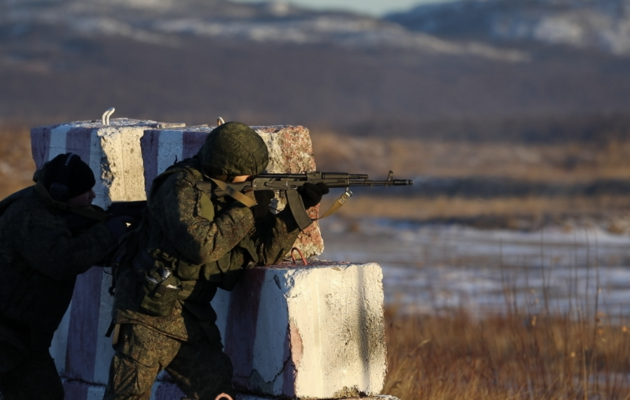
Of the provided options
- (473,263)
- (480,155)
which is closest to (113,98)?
(480,155)

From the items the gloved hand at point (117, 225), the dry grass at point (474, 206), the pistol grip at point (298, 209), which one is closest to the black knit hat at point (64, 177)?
the gloved hand at point (117, 225)

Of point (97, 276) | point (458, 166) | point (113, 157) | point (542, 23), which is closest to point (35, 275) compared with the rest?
point (97, 276)

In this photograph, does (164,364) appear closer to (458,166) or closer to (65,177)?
(65,177)

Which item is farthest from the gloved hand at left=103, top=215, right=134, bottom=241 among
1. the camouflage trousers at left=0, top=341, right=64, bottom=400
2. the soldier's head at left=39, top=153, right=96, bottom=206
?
the camouflage trousers at left=0, top=341, right=64, bottom=400

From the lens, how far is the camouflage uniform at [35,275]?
12.5 feet

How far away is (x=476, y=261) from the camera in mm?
13164

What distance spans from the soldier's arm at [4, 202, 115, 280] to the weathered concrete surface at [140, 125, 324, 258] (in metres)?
0.57

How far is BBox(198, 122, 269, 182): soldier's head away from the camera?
3557 millimetres

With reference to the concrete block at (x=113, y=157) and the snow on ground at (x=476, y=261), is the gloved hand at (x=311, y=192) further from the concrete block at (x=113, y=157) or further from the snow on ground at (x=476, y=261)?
the snow on ground at (x=476, y=261)

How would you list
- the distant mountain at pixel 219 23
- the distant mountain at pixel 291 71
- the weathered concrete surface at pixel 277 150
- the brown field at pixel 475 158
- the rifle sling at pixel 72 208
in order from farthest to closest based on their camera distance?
the distant mountain at pixel 219 23
the distant mountain at pixel 291 71
the brown field at pixel 475 158
the weathered concrete surface at pixel 277 150
the rifle sling at pixel 72 208

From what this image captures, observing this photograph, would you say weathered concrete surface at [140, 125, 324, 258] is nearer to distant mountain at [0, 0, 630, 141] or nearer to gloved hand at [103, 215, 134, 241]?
gloved hand at [103, 215, 134, 241]

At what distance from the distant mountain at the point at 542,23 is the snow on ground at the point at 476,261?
109 m

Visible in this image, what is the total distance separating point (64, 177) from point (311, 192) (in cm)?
102

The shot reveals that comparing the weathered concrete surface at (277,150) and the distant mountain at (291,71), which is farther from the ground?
the distant mountain at (291,71)
